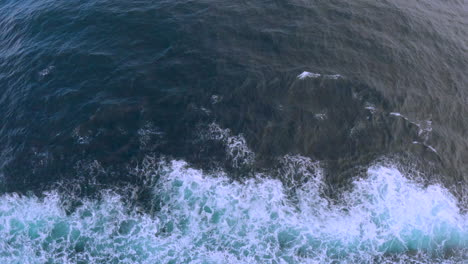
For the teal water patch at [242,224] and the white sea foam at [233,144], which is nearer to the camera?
the teal water patch at [242,224]

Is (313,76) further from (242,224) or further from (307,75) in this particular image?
(242,224)

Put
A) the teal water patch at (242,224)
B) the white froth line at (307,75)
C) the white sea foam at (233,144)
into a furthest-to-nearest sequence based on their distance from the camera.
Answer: the white froth line at (307,75) < the white sea foam at (233,144) < the teal water patch at (242,224)

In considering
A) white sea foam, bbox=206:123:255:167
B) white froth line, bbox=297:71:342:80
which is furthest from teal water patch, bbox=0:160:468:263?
white froth line, bbox=297:71:342:80

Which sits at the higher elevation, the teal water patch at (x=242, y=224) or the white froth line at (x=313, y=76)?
the white froth line at (x=313, y=76)

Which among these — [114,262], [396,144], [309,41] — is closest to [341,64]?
[309,41]

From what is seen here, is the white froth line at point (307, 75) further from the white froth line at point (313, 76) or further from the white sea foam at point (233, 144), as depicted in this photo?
the white sea foam at point (233, 144)

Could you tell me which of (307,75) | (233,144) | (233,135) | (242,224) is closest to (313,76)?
(307,75)

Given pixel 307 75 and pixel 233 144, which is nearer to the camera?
pixel 233 144

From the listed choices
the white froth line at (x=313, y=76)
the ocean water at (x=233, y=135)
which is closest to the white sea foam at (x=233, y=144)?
the ocean water at (x=233, y=135)
